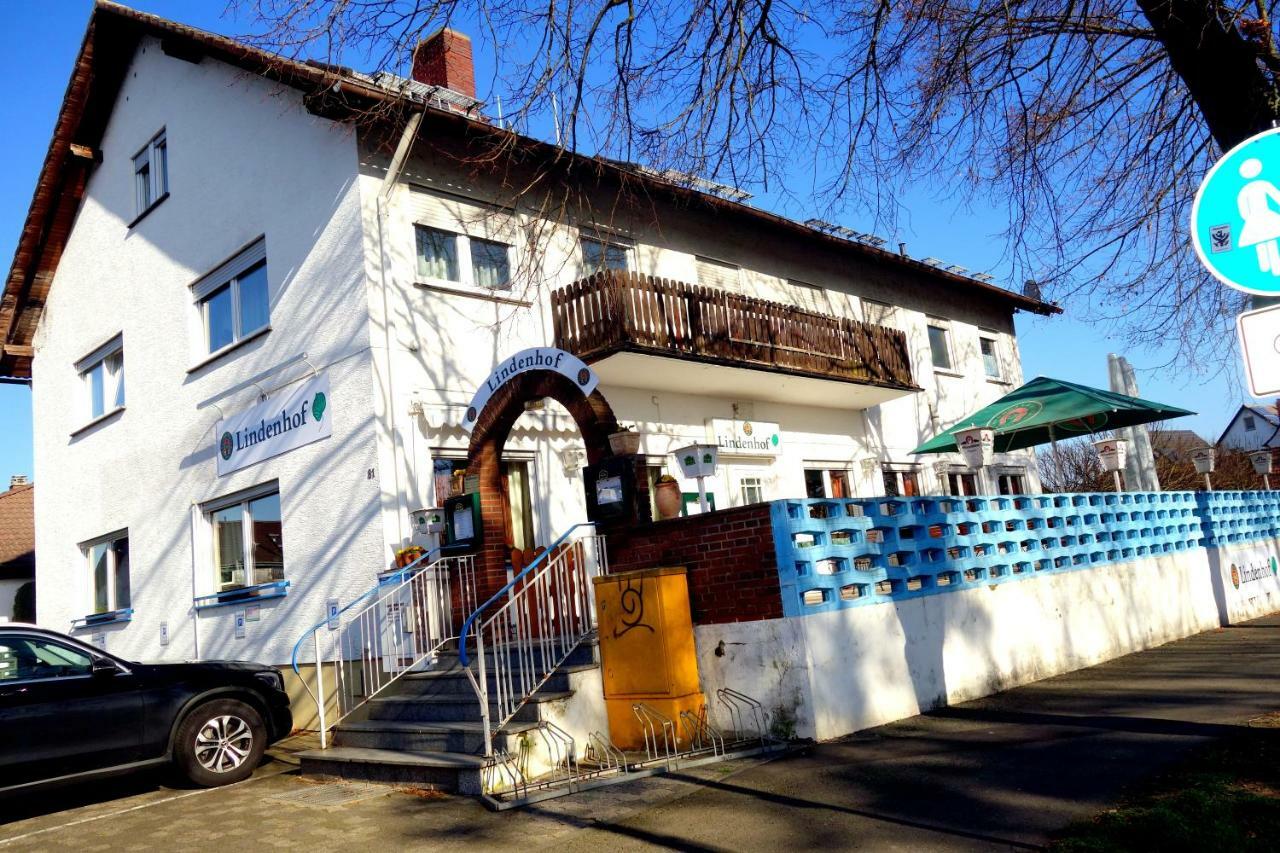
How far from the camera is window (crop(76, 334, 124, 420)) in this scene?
637 inches

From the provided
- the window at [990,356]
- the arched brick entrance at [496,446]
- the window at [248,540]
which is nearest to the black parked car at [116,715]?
the arched brick entrance at [496,446]

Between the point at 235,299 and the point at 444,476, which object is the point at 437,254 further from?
the point at 235,299

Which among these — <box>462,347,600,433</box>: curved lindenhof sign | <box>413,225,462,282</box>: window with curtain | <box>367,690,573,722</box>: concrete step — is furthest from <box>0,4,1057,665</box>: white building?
<box>367,690,573,722</box>: concrete step

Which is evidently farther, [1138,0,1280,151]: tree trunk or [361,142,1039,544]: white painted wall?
[361,142,1039,544]: white painted wall

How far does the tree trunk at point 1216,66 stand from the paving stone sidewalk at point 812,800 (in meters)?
3.80

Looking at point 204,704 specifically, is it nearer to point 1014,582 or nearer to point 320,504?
point 320,504

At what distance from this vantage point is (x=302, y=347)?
12055mm

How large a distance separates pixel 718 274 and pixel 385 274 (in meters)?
5.82

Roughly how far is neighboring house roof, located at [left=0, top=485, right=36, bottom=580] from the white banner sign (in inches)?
673

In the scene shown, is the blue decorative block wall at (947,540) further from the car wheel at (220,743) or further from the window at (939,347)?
the window at (939,347)

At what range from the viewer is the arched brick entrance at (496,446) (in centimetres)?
938

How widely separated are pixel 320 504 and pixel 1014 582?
299 inches

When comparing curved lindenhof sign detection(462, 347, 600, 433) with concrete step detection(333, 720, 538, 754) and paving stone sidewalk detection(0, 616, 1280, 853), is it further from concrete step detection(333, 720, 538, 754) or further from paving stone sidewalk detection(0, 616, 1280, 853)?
paving stone sidewalk detection(0, 616, 1280, 853)

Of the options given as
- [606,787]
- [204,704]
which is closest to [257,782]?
[204,704]
